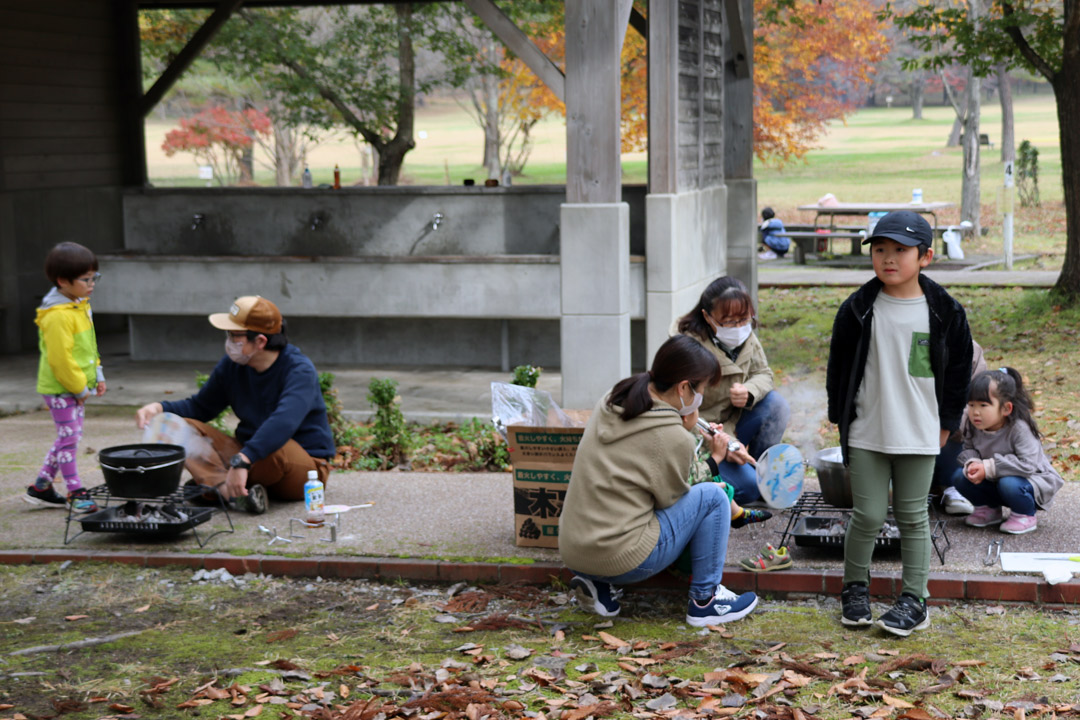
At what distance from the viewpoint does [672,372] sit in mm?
4688

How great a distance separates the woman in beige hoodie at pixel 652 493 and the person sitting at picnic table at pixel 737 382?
46.6 inches

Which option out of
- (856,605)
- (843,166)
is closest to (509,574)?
A: (856,605)

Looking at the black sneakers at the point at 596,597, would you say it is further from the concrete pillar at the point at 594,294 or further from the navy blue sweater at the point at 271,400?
the concrete pillar at the point at 594,294

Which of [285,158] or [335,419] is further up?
[285,158]

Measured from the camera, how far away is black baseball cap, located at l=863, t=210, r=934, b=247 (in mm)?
4421

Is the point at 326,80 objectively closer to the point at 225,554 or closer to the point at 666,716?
the point at 225,554

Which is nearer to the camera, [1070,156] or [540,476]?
[540,476]

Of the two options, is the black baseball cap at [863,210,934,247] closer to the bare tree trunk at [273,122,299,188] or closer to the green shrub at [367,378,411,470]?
the green shrub at [367,378,411,470]

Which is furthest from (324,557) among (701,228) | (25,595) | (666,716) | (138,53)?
(138,53)

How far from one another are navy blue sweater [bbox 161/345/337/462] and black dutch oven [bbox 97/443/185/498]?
53 centimetres

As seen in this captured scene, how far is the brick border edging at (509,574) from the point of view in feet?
16.6

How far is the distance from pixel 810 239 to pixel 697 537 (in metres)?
16.5

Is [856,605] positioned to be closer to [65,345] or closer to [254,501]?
[254,501]

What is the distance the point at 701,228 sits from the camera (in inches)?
433
